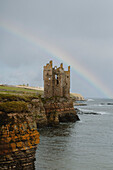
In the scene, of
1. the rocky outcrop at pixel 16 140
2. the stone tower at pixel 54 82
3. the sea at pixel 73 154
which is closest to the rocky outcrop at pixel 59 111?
the stone tower at pixel 54 82

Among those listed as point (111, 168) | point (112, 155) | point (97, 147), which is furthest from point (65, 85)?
point (111, 168)

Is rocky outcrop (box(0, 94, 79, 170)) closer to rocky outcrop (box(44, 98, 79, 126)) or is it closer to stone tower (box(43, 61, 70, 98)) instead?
rocky outcrop (box(44, 98, 79, 126))

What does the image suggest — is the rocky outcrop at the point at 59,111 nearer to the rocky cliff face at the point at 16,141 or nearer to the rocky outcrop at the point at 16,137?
the rocky outcrop at the point at 16,137

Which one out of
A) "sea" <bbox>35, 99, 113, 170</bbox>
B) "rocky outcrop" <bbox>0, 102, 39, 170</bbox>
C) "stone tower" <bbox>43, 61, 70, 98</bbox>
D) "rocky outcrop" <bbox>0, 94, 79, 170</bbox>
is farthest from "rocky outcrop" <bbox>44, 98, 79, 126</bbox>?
"rocky outcrop" <bbox>0, 102, 39, 170</bbox>

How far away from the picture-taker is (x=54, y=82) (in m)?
61.9

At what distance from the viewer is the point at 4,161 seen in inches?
611

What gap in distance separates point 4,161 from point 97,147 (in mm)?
18284

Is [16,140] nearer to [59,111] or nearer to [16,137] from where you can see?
[16,137]

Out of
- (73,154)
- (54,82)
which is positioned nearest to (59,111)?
(54,82)

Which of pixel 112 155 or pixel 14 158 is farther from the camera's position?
pixel 112 155

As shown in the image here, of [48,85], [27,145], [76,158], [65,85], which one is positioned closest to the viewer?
[27,145]

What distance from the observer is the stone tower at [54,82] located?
60.3 meters

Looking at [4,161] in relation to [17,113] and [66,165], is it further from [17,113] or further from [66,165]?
[66,165]

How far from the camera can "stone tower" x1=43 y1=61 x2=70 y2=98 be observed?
60281 millimetres
